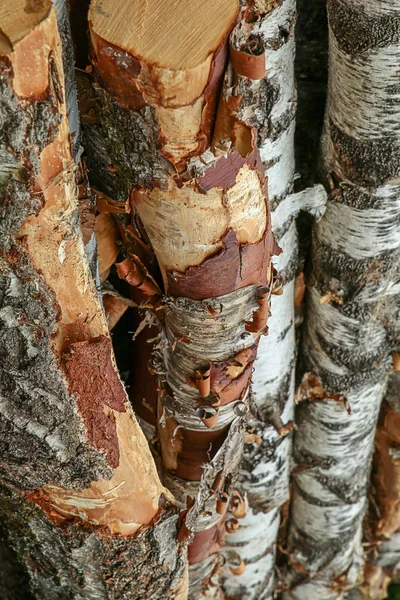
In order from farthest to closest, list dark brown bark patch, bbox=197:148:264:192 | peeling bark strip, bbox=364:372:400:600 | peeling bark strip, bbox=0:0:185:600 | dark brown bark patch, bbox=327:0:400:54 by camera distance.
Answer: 1. peeling bark strip, bbox=364:372:400:600
2. dark brown bark patch, bbox=327:0:400:54
3. dark brown bark patch, bbox=197:148:264:192
4. peeling bark strip, bbox=0:0:185:600

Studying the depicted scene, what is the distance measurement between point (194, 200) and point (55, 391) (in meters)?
0.26

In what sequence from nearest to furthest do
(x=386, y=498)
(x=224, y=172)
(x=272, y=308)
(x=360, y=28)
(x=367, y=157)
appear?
(x=224, y=172) → (x=360, y=28) → (x=367, y=157) → (x=272, y=308) → (x=386, y=498)

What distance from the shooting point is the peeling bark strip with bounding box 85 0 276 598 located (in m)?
0.66

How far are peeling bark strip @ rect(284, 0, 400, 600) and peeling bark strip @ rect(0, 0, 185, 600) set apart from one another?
1.32 ft

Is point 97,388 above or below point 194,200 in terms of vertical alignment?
below

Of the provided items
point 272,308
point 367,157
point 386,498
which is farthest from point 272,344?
point 386,498

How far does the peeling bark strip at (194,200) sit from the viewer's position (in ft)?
2.16

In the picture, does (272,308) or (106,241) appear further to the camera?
(272,308)

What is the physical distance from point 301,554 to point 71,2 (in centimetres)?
126

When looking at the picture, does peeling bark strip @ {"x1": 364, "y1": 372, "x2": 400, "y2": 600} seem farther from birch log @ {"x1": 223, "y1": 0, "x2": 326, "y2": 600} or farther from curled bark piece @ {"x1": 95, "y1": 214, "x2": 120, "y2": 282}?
curled bark piece @ {"x1": 95, "y1": 214, "x2": 120, "y2": 282}

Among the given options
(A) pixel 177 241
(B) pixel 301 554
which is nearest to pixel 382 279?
(A) pixel 177 241

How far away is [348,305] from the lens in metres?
1.18

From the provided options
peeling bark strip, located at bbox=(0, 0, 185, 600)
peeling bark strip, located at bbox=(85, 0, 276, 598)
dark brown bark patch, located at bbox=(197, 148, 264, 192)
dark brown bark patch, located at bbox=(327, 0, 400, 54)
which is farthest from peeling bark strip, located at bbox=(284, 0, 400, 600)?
peeling bark strip, located at bbox=(0, 0, 185, 600)

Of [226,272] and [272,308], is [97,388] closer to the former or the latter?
[226,272]
